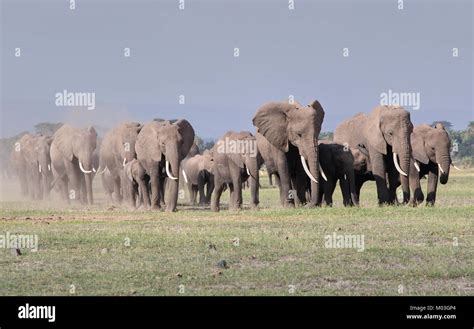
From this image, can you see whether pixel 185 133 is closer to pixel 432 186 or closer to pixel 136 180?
pixel 136 180

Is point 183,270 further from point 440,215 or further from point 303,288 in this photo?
point 440,215

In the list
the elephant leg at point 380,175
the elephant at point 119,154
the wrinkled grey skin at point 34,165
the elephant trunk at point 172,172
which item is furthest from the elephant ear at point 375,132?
the wrinkled grey skin at point 34,165

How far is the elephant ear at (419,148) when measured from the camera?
109 feet

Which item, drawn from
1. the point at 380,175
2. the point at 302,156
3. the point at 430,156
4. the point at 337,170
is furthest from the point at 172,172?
the point at 430,156

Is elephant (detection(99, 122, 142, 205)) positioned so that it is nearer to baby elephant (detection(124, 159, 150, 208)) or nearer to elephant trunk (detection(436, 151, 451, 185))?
baby elephant (detection(124, 159, 150, 208))

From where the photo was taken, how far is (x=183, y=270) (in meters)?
16.2

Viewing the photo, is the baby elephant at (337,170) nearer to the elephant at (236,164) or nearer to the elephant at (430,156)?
the elephant at (236,164)

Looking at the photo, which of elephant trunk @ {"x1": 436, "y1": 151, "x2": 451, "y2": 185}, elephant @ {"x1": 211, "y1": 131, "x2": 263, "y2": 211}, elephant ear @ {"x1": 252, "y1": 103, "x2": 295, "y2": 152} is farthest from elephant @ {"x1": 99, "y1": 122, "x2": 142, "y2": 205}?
elephant trunk @ {"x1": 436, "y1": 151, "x2": 451, "y2": 185}

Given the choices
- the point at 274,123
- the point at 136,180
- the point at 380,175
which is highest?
the point at 274,123

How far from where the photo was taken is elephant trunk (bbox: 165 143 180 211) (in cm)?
3070

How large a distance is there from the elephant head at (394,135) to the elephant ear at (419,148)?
2.63 metres

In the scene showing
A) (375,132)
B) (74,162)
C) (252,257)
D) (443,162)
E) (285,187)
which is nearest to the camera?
(252,257)

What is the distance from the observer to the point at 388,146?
31.1m

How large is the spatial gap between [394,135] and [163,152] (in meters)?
7.38
